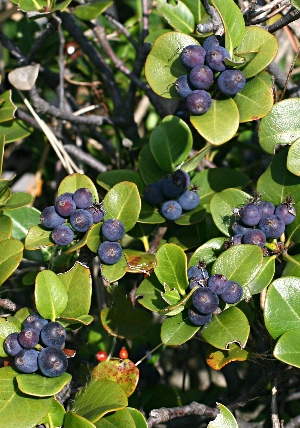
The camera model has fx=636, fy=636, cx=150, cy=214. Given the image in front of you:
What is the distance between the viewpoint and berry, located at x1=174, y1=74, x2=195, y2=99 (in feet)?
5.10

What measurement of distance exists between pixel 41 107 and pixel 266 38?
99cm

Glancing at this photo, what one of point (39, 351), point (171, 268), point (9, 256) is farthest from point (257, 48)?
point (39, 351)

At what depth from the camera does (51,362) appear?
1455 mm

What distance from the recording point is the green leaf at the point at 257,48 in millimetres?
1575

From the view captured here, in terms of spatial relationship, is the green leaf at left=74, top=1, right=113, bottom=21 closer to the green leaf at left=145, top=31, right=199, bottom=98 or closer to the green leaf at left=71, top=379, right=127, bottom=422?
the green leaf at left=145, top=31, right=199, bottom=98

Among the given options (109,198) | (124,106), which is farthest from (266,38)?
(124,106)

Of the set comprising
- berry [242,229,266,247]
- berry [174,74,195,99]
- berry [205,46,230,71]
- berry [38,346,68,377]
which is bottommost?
berry [38,346,68,377]

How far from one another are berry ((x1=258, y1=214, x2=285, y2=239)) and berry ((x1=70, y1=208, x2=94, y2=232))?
432mm

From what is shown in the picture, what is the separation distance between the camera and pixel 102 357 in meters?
1.93

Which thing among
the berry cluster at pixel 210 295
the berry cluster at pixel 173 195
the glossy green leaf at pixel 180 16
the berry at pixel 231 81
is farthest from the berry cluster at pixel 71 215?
the glossy green leaf at pixel 180 16

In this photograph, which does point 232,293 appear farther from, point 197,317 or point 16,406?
point 16,406

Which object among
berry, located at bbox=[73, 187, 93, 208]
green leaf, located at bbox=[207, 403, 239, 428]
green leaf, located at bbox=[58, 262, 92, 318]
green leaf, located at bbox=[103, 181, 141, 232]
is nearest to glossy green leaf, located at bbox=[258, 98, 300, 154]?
green leaf, located at bbox=[103, 181, 141, 232]

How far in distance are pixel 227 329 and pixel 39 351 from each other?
1.47 ft

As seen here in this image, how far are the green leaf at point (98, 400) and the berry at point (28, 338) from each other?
19 cm
